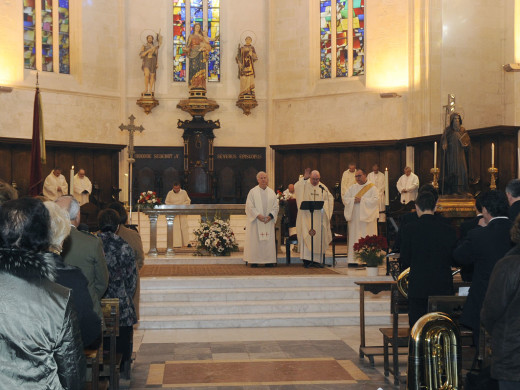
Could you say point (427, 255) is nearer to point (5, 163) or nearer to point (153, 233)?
point (153, 233)

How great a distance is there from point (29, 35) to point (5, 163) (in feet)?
12.7

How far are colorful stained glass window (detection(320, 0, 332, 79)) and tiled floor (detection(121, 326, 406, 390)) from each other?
44.9ft

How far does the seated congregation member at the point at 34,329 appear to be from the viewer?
2383mm

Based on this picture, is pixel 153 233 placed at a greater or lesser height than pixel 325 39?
lesser

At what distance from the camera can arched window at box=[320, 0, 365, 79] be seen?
21.4 meters

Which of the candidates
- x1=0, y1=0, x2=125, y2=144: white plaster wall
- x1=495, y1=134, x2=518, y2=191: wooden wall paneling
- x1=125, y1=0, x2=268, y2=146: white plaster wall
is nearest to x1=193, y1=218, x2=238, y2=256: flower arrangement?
x1=495, y1=134, x2=518, y2=191: wooden wall paneling

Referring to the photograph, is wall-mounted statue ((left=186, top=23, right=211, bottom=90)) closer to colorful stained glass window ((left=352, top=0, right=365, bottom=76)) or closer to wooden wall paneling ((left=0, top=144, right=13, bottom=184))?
colorful stained glass window ((left=352, top=0, right=365, bottom=76))

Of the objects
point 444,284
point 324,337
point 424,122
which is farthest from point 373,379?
point 424,122

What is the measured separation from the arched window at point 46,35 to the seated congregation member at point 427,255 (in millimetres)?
16749

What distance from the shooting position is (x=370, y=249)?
35.8 ft

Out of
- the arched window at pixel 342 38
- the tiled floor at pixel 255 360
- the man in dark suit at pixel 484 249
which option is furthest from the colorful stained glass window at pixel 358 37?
the man in dark suit at pixel 484 249

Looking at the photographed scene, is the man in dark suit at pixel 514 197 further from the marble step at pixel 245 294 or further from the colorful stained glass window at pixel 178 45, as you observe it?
the colorful stained glass window at pixel 178 45

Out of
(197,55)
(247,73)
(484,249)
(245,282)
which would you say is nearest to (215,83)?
(247,73)

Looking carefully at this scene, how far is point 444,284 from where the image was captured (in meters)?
5.94
